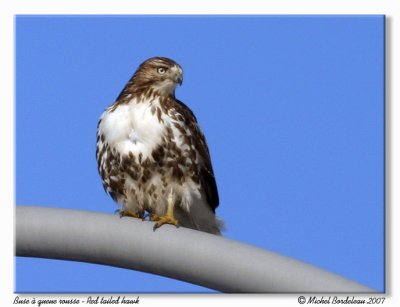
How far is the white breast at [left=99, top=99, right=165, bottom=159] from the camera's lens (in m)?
5.71

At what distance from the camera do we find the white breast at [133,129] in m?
5.71

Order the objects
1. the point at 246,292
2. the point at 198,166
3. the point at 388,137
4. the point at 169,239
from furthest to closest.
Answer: the point at 198,166 → the point at 388,137 → the point at 169,239 → the point at 246,292

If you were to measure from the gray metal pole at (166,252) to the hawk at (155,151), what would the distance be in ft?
5.10

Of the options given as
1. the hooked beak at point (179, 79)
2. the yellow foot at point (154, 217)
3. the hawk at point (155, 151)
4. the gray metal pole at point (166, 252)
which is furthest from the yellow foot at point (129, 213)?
the gray metal pole at point (166, 252)

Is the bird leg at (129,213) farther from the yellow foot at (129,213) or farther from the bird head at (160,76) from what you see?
A: the bird head at (160,76)

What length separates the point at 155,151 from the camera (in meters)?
5.72

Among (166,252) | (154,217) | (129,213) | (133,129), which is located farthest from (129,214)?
(166,252)

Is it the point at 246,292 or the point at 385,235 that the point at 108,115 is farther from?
the point at 246,292

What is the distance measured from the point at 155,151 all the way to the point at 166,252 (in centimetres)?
186

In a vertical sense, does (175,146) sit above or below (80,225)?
above

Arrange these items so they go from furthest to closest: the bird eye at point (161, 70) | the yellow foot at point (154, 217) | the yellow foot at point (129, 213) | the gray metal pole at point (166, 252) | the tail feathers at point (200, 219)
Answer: the tail feathers at point (200, 219) → the bird eye at point (161, 70) → the yellow foot at point (129, 213) → the yellow foot at point (154, 217) → the gray metal pole at point (166, 252)

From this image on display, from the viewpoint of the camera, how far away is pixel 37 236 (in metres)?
4.00
